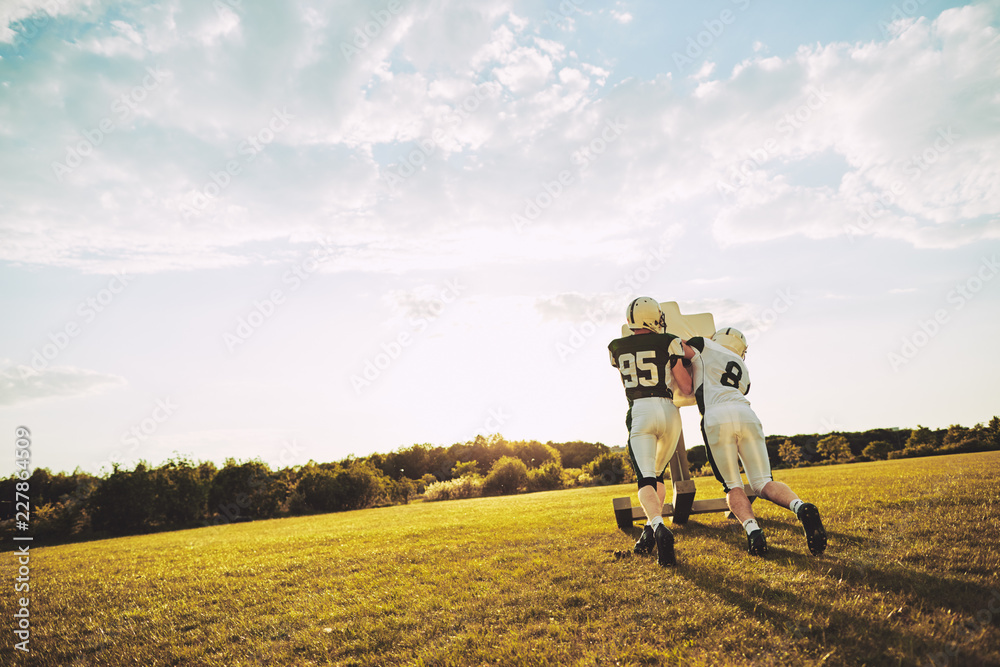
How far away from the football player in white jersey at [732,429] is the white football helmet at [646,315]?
417 millimetres

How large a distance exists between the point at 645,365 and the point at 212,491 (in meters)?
23.4

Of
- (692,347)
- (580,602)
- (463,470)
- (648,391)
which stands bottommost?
(463,470)

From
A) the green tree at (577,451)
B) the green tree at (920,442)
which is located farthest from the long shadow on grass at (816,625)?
the green tree at (577,451)

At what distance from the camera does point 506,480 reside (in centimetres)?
2470

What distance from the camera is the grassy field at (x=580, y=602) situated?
311 centimetres

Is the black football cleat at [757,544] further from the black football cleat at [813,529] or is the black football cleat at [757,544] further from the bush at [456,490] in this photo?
the bush at [456,490]

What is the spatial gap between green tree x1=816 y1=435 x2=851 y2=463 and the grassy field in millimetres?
23842

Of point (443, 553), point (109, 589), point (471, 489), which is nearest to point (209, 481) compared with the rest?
point (471, 489)

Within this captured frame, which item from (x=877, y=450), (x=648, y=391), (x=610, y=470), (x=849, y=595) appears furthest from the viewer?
(x=877, y=450)

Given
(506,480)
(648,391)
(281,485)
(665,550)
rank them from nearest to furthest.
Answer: (665,550) < (648,391) < (281,485) < (506,480)

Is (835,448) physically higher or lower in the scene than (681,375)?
lower

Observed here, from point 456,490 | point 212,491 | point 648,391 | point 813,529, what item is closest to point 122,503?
point 212,491

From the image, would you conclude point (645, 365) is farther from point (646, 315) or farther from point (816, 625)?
point (816, 625)

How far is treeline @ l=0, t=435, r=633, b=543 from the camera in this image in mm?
18797
